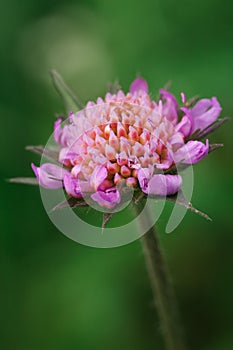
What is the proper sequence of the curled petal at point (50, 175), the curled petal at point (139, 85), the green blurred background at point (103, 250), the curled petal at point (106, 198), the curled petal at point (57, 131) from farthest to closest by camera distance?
the green blurred background at point (103, 250), the curled petal at point (139, 85), the curled petal at point (57, 131), the curled petal at point (50, 175), the curled petal at point (106, 198)

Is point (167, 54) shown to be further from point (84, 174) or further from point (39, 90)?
point (84, 174)

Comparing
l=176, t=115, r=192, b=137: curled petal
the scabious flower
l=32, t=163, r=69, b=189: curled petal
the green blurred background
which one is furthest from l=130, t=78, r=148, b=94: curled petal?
the green blurred background

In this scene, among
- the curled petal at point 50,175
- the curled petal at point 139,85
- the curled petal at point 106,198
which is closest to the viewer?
the curled petal at point 106,198

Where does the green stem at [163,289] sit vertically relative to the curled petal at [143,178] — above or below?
below

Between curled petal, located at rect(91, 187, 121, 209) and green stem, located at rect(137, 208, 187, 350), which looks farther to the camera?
green stem, located at rect(137, 208, 187, 350)

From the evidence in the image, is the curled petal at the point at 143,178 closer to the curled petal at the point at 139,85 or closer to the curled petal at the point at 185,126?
the curled petal at the point at 185,126

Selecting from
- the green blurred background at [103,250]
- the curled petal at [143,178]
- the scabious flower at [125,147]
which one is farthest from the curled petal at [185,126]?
the green blurred background at [103,250]

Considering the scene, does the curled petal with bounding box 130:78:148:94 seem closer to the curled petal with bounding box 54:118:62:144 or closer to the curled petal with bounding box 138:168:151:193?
the curled petal with bounding box 54:118:62:144

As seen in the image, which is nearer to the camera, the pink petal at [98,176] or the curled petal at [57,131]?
the pink petal at [98,176]
